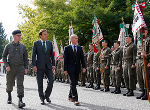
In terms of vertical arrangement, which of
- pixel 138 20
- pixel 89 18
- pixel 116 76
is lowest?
pixel 116 76

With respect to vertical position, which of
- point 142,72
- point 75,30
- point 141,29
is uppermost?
point 75,30

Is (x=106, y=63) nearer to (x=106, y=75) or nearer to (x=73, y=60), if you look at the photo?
(x=106, y=75)

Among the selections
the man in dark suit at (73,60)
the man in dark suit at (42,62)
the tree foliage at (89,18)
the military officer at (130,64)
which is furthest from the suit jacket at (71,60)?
the tree foliage at (89,18)

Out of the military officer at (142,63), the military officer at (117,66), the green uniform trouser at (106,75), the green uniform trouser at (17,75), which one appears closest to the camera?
the green uniform trouser at (17,75)

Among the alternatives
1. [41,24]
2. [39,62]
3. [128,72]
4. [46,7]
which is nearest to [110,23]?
[41,24]

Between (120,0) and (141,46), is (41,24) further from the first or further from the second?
(141,46)

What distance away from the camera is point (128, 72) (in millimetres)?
9164

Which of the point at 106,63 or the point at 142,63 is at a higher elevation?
the point at 106,63

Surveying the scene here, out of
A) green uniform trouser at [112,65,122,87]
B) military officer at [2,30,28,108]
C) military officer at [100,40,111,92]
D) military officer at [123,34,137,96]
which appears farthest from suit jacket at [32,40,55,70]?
military officer at [100,40,111,92]

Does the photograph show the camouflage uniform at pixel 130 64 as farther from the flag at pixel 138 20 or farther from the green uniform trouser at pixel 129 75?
the flag at pixel 138 20

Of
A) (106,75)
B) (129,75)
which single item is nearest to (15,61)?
(129,75)

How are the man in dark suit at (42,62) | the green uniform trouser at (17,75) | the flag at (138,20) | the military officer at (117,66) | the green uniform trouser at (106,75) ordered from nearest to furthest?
the green uniform trouser at (17,75)
the man in dark suit at (42,62)
the flag at (138,20)
the military officer at (117,66)
the green uniform trouser at (106,75)

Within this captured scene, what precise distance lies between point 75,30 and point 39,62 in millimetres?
14957

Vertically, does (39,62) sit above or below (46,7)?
below
